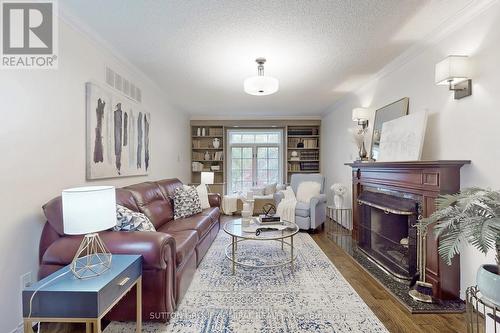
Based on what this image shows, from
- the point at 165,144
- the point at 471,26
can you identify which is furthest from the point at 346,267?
the point at 165,144

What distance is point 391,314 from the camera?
2.03m

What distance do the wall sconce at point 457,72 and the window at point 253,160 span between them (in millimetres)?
4647

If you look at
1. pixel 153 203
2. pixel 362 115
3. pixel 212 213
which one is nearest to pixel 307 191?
pixel 362 115

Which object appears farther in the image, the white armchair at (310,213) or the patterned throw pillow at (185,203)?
the white armchair at (310,213)

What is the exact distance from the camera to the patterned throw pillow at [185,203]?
3569 millimetres

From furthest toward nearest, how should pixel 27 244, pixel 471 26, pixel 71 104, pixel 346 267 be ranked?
pixel 346 267 < pixel 71 104 < pixel 471 26 < pixel 27 244

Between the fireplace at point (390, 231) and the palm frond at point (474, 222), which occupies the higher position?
the palm frond at point (474, 222)

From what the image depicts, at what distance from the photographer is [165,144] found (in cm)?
468

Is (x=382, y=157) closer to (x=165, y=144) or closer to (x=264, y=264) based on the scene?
(x=264, y=264)

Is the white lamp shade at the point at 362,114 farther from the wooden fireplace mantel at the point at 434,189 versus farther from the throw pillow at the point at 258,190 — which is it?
the throw pillow at the point at 258,190

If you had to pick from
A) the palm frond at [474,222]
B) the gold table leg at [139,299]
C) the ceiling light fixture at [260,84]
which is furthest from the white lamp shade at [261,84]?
the gold table leg at [139,299]

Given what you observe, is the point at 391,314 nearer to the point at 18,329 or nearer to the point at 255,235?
the point at 255,235

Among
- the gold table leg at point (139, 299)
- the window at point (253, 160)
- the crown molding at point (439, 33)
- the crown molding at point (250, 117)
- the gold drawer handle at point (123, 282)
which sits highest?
the crown molding at point (439, 33)

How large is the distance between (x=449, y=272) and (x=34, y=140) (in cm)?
348
